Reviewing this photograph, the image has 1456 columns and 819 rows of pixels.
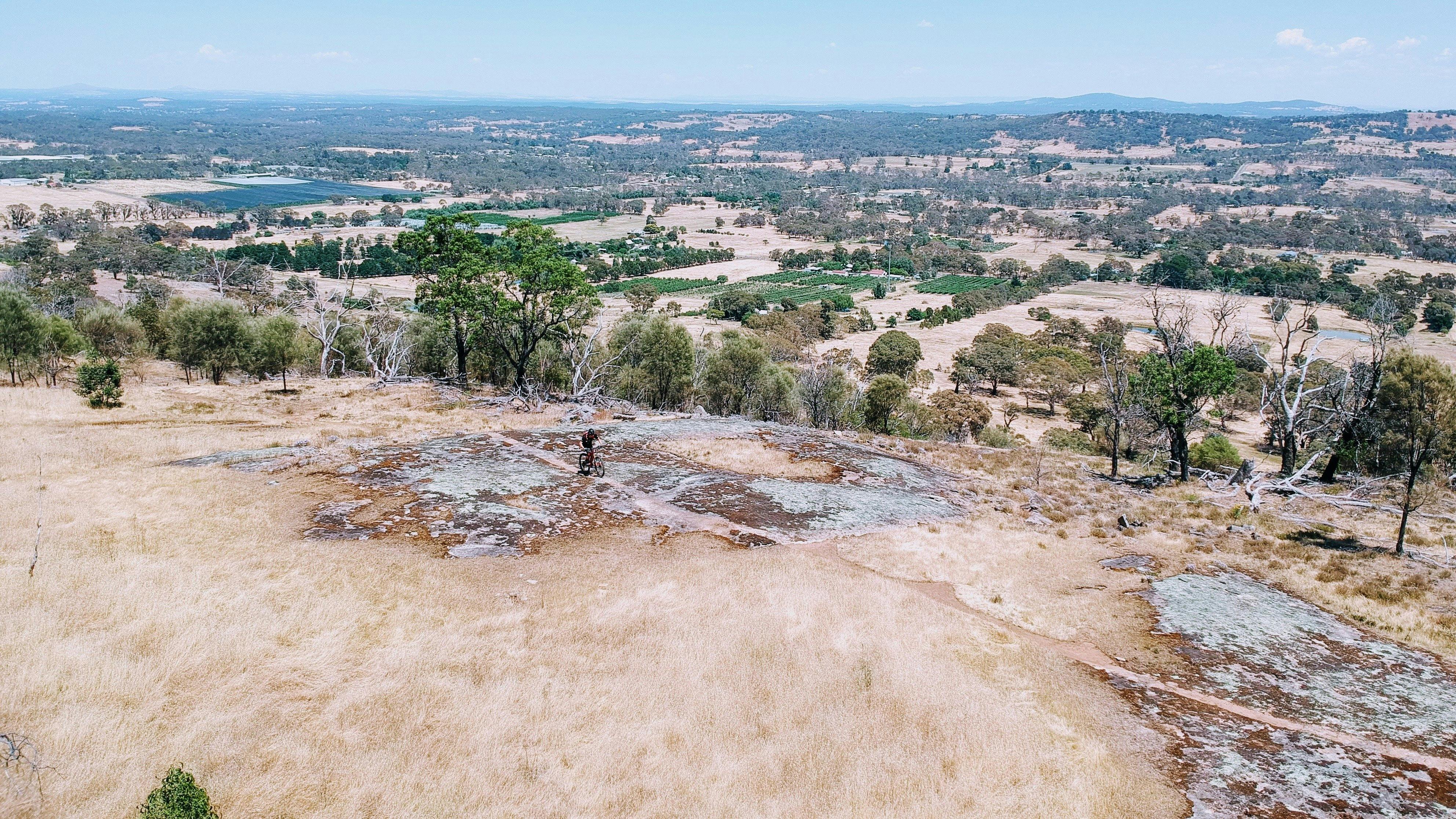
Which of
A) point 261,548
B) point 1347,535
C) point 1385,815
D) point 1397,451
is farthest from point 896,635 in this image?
point 1397,451

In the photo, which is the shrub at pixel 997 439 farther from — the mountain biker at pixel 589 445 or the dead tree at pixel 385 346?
the dead tree at pixel 385 346

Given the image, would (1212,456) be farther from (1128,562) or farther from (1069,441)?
(1128,562)

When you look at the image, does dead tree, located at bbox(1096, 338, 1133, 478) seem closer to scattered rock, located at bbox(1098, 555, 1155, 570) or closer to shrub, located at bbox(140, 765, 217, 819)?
scattered rock, located at bbox(1098, 555, 1155, 570)

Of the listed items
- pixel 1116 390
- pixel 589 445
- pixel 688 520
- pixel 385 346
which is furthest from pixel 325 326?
pixel 1116 390

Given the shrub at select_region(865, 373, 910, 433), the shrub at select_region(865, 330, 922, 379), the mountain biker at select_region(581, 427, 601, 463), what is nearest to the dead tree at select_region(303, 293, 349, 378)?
the mountain biker at select_region(581, 427, 601, 463)

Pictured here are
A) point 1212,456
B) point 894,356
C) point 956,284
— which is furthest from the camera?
point 956,284

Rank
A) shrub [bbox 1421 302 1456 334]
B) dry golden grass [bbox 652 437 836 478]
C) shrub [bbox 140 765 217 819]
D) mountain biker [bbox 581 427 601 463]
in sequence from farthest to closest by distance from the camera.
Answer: shrub [bbox 1421 302 1456 334]
dry golden grass [bbox 652 437 836 478]
mountain biker [bbox 581 427 601 463]
shrub [bbox 140 765 217 819]
